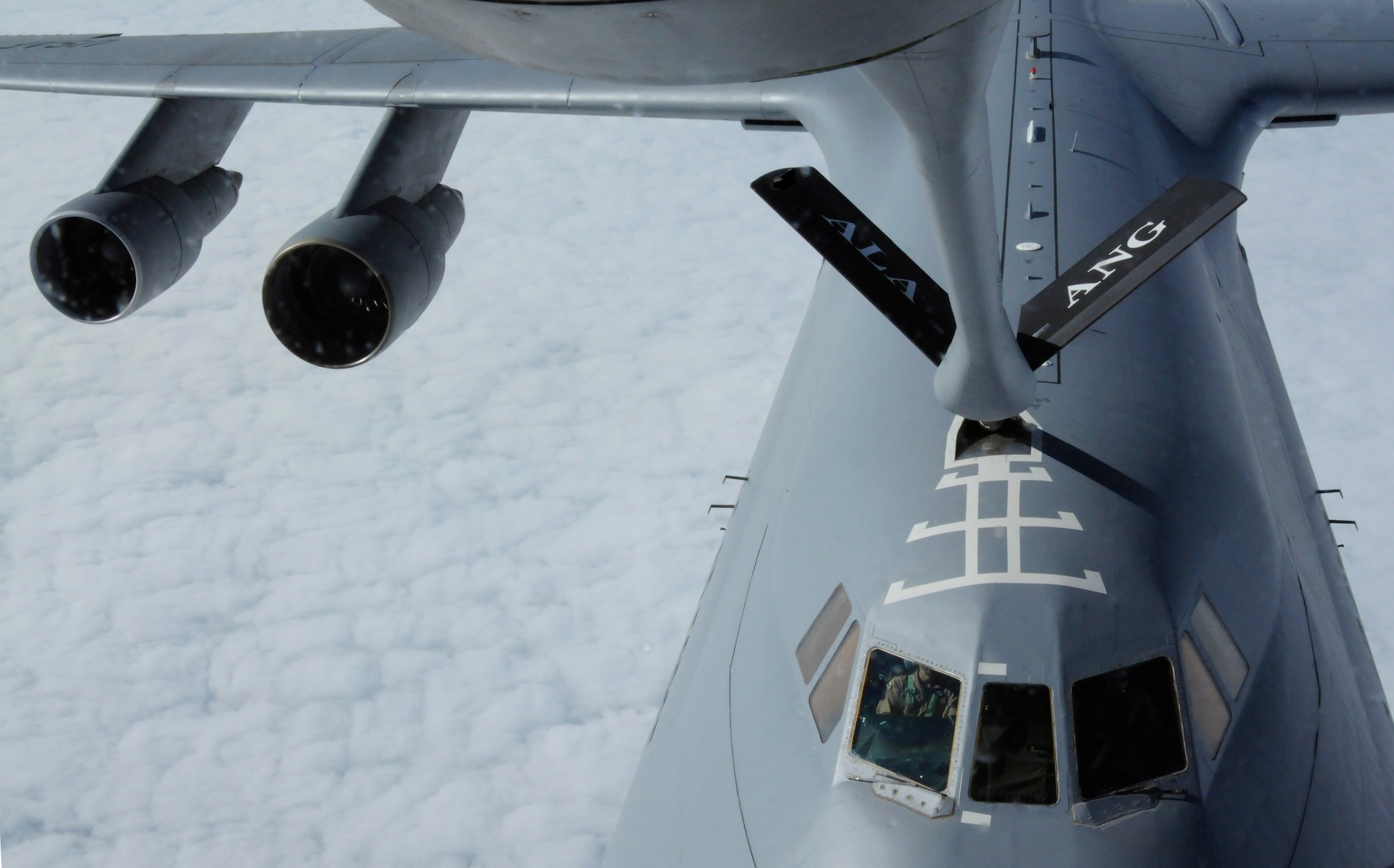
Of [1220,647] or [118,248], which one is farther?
[118,248]

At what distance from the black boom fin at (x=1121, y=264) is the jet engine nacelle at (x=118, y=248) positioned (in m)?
7.90

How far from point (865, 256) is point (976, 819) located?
224 cm

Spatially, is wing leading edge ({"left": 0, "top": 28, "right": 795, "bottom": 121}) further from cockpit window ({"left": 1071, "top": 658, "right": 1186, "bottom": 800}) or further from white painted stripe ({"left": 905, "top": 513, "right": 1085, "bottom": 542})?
cockpit window ({"left": 1071, "top": 658, "right": 1186, "bottom": 800})

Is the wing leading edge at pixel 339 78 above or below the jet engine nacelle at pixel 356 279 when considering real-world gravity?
above

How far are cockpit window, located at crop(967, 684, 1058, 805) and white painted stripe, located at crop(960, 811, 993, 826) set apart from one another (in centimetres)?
6

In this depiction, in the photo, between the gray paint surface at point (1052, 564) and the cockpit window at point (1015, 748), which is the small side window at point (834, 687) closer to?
the gray paint surface at point (1052, 564)

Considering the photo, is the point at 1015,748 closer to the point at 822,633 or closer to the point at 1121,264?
the point at 822,633

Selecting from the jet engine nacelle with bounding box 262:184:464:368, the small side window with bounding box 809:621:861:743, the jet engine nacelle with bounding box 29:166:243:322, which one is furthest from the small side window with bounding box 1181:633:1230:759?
the jet engine nacelle with bounding box 29:166:243:322

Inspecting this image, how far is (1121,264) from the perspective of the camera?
15.2 feet

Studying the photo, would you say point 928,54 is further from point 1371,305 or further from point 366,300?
point 1371,305

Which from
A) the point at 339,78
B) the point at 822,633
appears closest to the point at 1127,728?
the point at 822,633

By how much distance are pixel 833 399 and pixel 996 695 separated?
2.46 m

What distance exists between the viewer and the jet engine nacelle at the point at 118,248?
9602 millimetres

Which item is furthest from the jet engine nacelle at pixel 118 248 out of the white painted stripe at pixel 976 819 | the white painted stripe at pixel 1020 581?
the white painted stripe at pixel 976 819
